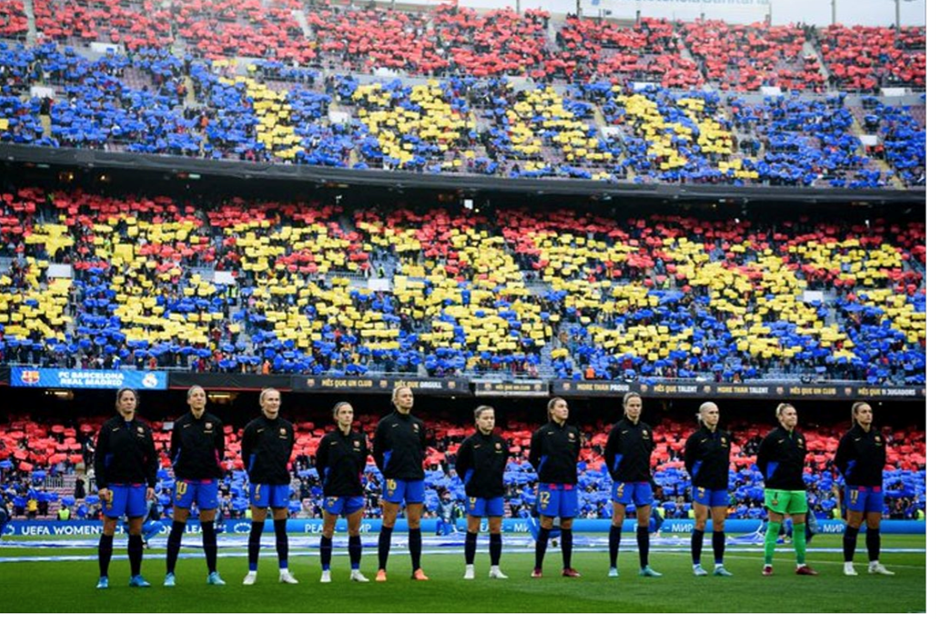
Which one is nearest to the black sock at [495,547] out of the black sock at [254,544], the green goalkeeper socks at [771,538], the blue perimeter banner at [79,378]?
the black sock at [254,544]

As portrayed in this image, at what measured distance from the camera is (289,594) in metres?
9.97

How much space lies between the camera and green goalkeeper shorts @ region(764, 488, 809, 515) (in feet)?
38.4

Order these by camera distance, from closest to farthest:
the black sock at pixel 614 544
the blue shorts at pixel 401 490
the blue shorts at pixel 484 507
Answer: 1. the blue shorts at pixel 401 490
2. the blue shorts at pixel 484 507
3. the black sock at pixel 614 544

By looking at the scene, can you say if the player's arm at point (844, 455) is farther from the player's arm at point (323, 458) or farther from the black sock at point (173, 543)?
the black sock at point (173, 543)

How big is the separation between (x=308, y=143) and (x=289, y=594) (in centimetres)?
2148

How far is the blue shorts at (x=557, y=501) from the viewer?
1147 centimetres

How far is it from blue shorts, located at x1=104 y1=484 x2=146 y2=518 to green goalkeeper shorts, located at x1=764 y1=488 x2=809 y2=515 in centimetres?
532

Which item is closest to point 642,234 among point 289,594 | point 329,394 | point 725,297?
point 725,297

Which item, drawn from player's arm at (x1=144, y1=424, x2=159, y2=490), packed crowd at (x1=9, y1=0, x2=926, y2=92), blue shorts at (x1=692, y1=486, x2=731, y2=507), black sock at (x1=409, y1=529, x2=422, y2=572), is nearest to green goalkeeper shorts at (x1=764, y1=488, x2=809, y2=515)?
blue shorts at (x1=692, y1=486, x2=731, y2=507)

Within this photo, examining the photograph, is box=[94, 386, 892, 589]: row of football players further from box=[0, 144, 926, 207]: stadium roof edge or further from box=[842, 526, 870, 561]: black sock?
box=[0, 144, 926, 207]: stadium roof edge

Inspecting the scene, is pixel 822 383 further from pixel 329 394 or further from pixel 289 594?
pixel 289 594

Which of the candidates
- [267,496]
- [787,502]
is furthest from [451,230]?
[267,496]

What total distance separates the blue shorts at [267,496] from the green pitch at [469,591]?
0.63m

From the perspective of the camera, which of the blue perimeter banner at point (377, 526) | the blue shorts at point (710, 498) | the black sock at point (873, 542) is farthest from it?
the blue perimeter banner at point (377, 526)
